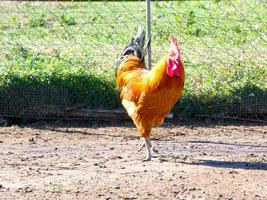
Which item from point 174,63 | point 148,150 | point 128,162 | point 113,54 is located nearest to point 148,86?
point 174,63

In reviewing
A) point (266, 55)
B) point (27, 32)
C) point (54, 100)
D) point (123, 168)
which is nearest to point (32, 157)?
point (123, 168)

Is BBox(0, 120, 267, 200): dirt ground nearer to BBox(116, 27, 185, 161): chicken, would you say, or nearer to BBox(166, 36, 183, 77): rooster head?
BBox(116, 27, 185, 161): chicken

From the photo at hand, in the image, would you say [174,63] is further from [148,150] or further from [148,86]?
[148,150]

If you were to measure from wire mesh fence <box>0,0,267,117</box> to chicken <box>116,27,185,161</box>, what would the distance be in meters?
1.13

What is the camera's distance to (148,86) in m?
7.40

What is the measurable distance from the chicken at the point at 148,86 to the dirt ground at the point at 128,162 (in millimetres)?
A: 405

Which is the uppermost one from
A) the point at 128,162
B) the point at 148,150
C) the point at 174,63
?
the point at 174,63

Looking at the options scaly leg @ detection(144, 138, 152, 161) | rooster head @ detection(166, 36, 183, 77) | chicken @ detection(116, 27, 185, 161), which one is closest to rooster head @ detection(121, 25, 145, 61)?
chicken @ detection(116, 27, 185, 161)

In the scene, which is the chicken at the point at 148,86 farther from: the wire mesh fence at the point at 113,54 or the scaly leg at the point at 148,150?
the wire mesh fence at the point at 113,54

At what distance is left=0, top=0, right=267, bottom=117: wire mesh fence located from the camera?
29.7ft

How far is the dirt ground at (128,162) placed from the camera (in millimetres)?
6453

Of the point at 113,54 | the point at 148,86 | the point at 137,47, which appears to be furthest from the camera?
the point at 113,54

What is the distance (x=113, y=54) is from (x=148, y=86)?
3181mm

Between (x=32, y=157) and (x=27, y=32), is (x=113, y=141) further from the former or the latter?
(x=27, y=32)
